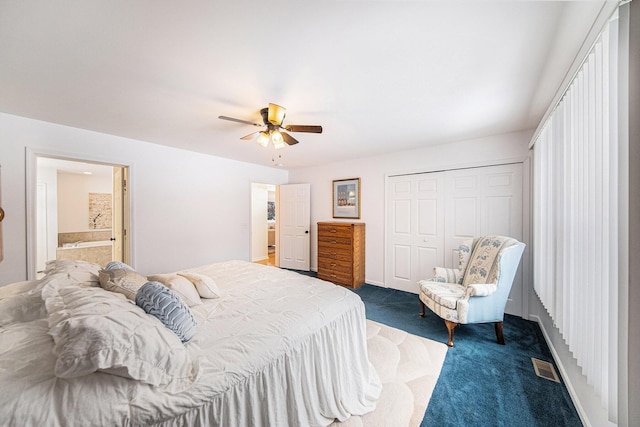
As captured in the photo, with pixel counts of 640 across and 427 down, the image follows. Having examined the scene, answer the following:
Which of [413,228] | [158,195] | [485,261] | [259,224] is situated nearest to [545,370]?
[485,261]

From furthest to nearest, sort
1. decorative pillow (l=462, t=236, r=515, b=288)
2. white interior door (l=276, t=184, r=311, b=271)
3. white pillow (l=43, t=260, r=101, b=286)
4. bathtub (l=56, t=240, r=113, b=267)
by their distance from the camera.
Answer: white interior door (l=276, t=184, r=311, b=271)
bathtub (l=56, t=240, r=113, b=267)
decorative pillow (l=462, t=236, r=515, b=288)
white pillow (l=43, t=260, r=101, b=286)

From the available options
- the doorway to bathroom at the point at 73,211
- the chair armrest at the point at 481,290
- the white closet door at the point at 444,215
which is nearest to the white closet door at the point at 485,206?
the white closet door at the point at 444,215

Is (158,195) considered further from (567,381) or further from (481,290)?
(567,381)

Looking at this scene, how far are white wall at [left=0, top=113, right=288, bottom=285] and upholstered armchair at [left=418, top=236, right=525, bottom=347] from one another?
349cm

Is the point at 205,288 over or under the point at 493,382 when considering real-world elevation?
over

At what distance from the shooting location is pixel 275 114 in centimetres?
201

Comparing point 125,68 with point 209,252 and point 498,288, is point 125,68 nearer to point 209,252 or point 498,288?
point 209,252

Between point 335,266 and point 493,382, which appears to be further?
point 335,266

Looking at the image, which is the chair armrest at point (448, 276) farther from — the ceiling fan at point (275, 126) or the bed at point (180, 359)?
the ceiling fan at point (275, 126)

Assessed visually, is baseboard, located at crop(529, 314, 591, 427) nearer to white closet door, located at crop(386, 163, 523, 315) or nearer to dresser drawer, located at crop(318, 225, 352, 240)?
white closet door, located at crop(386, 163, 523, 315)

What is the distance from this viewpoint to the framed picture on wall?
14.3 feet

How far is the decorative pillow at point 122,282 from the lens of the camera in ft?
4.48

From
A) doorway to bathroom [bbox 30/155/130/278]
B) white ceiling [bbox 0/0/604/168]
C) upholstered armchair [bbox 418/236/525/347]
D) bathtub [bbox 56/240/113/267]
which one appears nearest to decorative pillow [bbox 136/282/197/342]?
white ceiling [bbox 0/0/604/168]

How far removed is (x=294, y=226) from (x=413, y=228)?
2.60m
